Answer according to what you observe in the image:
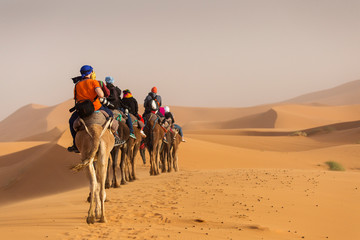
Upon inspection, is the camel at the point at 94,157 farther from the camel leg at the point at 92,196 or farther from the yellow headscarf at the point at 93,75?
the yellow headscarf at the point at 93,75

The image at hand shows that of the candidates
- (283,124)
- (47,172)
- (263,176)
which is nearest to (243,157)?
(47,172)

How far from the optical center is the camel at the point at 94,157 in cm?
755

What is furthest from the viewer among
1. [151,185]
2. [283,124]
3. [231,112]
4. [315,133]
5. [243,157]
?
[231,112]

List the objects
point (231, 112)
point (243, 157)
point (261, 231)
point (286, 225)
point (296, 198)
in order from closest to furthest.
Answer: point (261, 231) → point (286, 225) → point (296, 198) → point (243, 157) → point (231, 112)

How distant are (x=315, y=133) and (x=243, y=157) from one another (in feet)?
68.9

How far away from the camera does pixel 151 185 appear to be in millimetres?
12391

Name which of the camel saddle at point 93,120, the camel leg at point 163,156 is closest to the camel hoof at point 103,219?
the camel saddle at point 93,120

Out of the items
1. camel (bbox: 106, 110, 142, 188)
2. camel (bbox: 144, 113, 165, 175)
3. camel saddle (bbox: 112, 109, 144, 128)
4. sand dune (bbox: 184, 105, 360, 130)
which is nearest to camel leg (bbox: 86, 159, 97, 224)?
camel (bbox: 106, 110, 142, 188)

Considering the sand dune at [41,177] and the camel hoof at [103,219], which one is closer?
the camel hoof at [103,219]

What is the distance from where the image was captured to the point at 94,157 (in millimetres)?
7984

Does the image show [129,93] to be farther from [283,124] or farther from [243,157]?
[283,124]

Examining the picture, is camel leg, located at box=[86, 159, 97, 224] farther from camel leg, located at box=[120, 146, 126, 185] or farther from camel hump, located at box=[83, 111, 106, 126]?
camel leg, located at box=[120, 146, 126, 185]

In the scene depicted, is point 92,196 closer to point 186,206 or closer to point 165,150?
point 186,206

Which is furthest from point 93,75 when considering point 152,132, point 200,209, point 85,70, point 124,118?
point 152,132
